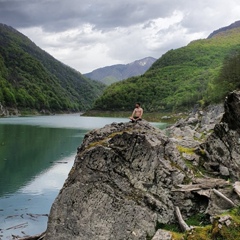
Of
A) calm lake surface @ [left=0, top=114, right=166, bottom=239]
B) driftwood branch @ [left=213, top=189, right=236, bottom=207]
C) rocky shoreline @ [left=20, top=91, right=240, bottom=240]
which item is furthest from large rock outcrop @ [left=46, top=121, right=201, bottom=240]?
calm lake surface @ [left=0, top=114, right=166, bottom=239]

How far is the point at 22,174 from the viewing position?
4859 centimetres

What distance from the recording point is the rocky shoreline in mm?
19906

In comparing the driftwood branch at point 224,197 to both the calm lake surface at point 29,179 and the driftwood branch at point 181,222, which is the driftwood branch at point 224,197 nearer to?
the driftwood branch at point 181,222

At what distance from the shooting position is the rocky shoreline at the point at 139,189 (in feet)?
65.3

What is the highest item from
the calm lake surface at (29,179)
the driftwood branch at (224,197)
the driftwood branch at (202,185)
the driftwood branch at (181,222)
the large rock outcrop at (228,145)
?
the large rock outcrop at (228,145)

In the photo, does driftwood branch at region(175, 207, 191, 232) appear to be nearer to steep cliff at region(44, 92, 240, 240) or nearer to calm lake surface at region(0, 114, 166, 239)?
steep cliff at region(44, 92, 240, 240)

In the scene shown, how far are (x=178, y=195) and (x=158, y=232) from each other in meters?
2.94

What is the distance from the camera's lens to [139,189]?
21281mm

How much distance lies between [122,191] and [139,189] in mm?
1009

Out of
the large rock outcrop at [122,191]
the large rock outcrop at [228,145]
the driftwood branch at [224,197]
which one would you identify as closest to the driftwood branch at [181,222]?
the large rock outcrop at [122,191]

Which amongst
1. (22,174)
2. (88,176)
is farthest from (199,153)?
(22,174)

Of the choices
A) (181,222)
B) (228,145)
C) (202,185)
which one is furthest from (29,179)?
(181,222)

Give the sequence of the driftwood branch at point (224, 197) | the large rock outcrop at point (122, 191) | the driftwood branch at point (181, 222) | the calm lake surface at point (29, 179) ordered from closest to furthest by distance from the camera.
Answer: the driftwood branch at point (181, 222)
the driftwood branch at point (224, 197)
the large rock outcrop at point (122, 191)
the calm lake surface at point (29, 179)

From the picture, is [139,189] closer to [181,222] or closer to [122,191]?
[122,191]
